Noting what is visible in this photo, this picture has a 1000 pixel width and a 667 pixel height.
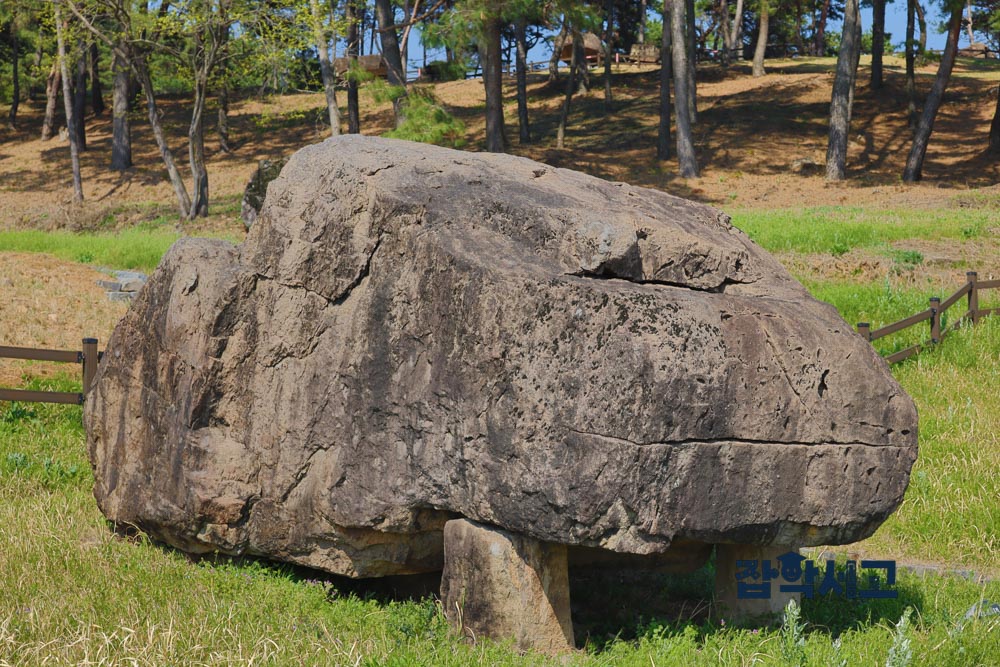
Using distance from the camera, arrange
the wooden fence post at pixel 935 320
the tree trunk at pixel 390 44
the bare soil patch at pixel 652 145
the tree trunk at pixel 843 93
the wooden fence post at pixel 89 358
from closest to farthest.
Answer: the wooden fence post at pixel 89 358 → the wooden fence post at pixel 935 320 → the tree trunk at pixel 390 44 → the tree trunk at pixel 843 93 → the bare soil patch at pixel 652 145

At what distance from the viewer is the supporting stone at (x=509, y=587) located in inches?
216

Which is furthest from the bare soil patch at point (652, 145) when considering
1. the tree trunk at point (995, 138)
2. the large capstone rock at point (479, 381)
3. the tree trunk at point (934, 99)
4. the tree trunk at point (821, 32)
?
the large capstone rock at point (479, 381)

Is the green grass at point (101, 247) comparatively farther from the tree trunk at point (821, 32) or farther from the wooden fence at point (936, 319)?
the tree trunk at point (821, 32)

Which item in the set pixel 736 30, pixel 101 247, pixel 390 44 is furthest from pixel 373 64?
pixel 736 30

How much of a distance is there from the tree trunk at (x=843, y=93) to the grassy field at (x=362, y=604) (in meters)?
20.1

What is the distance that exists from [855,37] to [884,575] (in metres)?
24.8

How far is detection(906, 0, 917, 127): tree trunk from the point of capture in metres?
32.3

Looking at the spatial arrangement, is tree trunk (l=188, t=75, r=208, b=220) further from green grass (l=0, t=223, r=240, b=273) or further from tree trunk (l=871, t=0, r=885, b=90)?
tree trunk (l=871, t=0, r=885, b=90)

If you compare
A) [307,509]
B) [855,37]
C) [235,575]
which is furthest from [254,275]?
[855,37]

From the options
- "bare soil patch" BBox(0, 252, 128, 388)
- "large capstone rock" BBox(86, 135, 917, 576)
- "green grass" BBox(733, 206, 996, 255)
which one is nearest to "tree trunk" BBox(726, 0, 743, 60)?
"green grass" BBox(733, 206, 996, 255)

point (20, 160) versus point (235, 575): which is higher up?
point (20, 160)

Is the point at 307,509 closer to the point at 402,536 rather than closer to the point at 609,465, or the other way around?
the point at 402,536

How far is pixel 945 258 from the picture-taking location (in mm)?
17500

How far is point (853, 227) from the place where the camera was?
19562 mm
